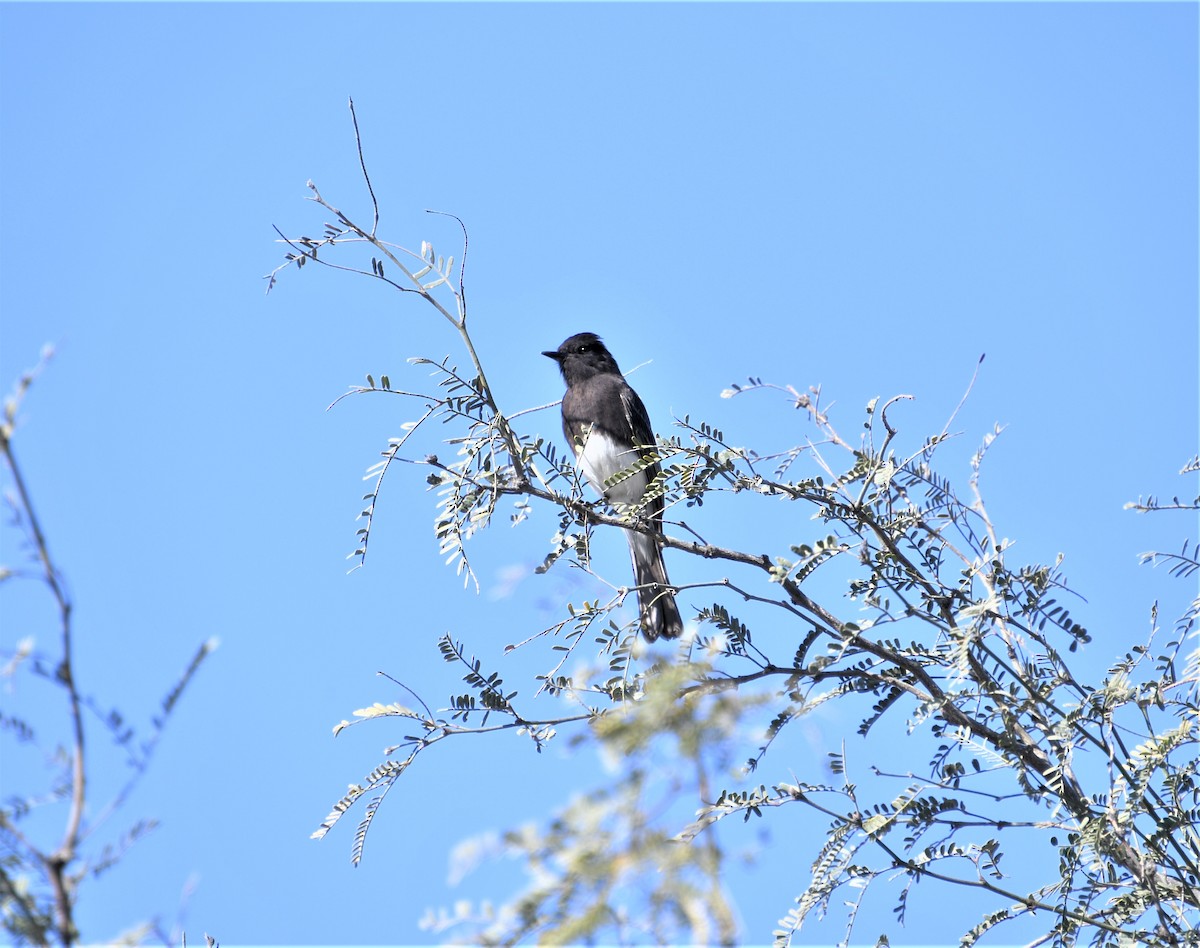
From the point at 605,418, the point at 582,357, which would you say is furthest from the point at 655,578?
the point at 582,357

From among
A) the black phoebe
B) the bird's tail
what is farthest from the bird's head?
the bird's tail

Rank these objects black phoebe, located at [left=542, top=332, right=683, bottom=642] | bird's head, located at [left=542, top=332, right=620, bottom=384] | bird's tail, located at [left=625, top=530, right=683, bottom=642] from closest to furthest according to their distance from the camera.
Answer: bird's tail, located at [left=625, top=530, right=683, bottom=642]
black phoebe, located at [left=542, top=332, right=683, bottom=642]
bird's head, located at [left=542, top=332, right=620, bottom=384]

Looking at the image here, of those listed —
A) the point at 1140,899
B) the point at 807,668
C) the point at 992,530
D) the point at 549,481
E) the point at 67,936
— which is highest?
the point at 549,481

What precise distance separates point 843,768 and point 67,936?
2088 millimetres

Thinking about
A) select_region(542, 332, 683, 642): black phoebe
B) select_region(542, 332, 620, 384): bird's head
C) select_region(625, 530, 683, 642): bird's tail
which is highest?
select_region(542, 332, 620, 384): bird's head

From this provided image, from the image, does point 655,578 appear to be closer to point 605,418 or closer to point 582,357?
point 605,418

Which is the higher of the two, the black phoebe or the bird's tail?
the black phoebe

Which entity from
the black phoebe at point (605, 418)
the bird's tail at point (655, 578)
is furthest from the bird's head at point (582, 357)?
the bird's tail at point (655, 578)

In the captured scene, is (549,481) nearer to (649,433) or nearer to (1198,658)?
(1198,658)

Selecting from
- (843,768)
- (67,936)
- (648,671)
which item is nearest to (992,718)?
(843,768)

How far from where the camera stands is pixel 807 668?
3.04 meters

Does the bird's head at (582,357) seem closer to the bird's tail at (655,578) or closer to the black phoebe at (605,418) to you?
the black phoebe at (605,418)

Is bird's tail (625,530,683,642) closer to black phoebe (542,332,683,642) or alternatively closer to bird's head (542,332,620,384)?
black phoebe (542,332,683,642)

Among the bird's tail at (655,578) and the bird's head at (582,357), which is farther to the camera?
the bird's head at (582,357)
